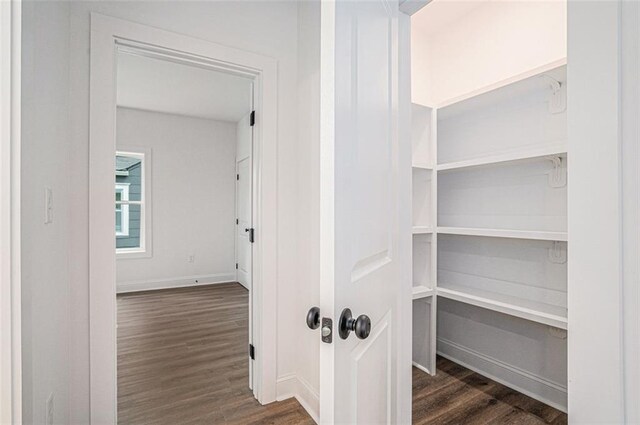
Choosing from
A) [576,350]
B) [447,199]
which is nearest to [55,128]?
[576,350]

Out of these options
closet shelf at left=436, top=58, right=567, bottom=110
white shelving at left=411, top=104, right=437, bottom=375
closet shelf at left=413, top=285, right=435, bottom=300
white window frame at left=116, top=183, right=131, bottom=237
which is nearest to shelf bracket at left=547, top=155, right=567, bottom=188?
closet shelf at left=436, top=58, right=567, bottom=110

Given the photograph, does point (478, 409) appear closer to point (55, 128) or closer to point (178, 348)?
point (178, 348)

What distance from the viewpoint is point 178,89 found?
151 inches

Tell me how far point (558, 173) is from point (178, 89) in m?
3.92

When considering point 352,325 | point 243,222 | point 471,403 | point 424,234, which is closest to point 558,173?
point 424,234

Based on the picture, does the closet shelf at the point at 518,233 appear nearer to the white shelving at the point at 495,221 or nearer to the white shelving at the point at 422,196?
the white shelving at the point at 495,221

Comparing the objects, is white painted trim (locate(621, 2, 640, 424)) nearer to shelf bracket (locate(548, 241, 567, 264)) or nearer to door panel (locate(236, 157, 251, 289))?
shelf bracket (locate(548, 241, 567, 264))

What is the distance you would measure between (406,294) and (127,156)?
15.7ft

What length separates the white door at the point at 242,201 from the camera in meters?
4.88

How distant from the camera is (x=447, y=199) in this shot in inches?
96.7

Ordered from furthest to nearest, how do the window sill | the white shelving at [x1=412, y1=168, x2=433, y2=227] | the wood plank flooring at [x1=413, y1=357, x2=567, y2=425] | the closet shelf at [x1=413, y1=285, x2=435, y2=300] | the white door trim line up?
the window sill < the white shelving at [x1=412, y1=168, x2=433, y2=227] < the closet shelf at [x1=413, y1=285, x2=435, y2=300] < the wood plank flooring at [x1=413, y1=357, x2=567, y2=425] < the white door trim
